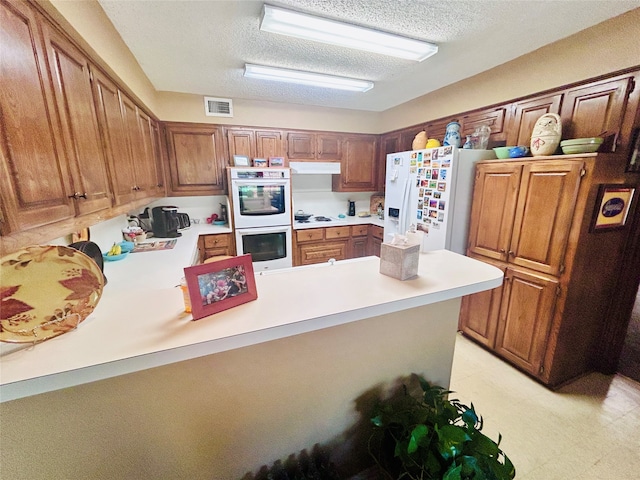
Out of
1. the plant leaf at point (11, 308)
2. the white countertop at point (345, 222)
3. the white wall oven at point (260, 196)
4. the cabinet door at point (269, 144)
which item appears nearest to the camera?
the plant leaf at point (11, 308)

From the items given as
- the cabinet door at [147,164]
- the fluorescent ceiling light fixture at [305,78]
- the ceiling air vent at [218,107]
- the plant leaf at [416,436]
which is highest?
the fluorescent ceiling light fixture at [305,78]

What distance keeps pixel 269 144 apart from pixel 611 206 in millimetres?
3348

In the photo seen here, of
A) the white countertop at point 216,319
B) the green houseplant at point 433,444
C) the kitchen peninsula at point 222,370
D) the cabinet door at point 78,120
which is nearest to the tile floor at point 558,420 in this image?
the green houseplant at point 433,444

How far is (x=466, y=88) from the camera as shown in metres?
2.63

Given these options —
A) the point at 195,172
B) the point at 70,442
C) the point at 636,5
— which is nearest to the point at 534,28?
the point at 636,5

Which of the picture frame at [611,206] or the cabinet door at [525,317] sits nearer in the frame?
the picture frame at [611,206]

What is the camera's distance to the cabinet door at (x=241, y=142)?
328 cm

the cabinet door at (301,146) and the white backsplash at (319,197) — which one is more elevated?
the cabinet door at (301,146)

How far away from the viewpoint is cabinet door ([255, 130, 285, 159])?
3.39 metres

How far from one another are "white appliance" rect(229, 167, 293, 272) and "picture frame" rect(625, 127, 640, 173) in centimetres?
285

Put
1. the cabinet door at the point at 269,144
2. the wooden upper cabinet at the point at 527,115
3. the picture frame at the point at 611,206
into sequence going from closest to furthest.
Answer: the picture frame at the point at 611,206
the wooden upper cabinet at the point at 527,115
the cabinet door at the point at 269,144

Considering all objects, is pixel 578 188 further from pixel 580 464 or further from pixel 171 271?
pixel 171 271

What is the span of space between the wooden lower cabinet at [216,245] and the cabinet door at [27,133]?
205 centimetres

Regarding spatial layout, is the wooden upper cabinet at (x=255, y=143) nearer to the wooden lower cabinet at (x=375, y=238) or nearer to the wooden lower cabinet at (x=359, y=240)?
the wooden lower cabinet at (x=359, y=240)
